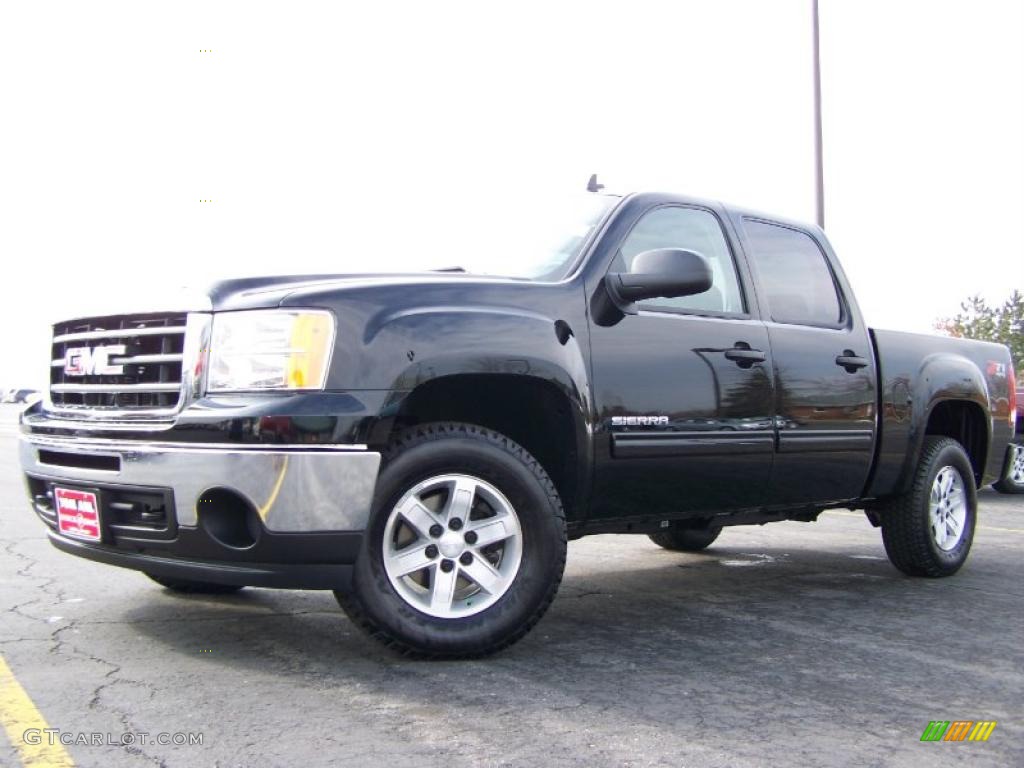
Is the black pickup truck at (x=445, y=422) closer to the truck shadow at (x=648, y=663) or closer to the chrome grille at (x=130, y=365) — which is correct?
the chrome grille at (x=130, y=365)

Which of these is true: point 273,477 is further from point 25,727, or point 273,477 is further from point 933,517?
→ point 933,517

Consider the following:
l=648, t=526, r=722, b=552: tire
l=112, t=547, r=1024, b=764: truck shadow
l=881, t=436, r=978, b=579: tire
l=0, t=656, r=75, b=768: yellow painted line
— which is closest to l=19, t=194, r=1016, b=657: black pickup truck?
l=112, t=547, r=1024, b=764: truck shadow

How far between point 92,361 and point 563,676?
208 centimetres

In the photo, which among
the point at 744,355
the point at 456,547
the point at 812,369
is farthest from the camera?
the point at 812,369

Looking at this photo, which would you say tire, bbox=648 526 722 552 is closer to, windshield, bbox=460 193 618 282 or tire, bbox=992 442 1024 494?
windshield, bbox=460 193 618 282

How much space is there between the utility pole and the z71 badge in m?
11.8

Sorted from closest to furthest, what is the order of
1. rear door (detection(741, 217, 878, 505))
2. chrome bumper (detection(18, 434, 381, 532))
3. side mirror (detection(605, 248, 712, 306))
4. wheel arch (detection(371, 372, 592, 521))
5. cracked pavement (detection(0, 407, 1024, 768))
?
cracked pavement (detection(0, 407, 1024, 768)) → chrome bumper (detection(18, 434, 381, 532)) → wheel arch (detection(371, 372, 592, 521)) → side mirror (detection(605, 248, 712, 306)) → rear door (detection(741, 217, 878, 505))

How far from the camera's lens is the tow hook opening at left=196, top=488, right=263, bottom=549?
3.60m

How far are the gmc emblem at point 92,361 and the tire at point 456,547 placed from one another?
107 centimetres

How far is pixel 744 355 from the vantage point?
16.2 feet

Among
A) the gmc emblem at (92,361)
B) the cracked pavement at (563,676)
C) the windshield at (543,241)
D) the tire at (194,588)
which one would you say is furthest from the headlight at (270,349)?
the tire at (194,588)

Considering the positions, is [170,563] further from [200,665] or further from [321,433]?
[321,433]

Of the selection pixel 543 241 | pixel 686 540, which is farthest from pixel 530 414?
pixel 686 540

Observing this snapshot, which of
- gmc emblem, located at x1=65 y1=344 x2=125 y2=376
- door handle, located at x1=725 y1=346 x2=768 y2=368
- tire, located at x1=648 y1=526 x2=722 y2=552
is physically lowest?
tire, located at x1=648 y1=526 x2=722 y2=552
